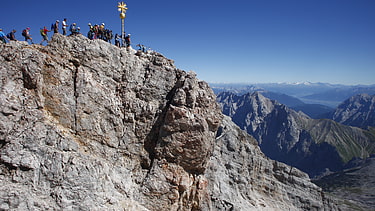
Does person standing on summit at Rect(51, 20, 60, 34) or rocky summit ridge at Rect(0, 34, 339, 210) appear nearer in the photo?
rocky summit ridge at Rect(0, 34, 339, 210)

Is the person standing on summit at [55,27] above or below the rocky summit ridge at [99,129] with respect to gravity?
above

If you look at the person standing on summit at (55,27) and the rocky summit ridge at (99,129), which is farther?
the person standing on summit at (55,27)

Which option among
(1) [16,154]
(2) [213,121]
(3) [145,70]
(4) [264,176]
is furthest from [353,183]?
(1) [16,154]

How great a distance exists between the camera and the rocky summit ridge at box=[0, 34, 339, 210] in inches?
873

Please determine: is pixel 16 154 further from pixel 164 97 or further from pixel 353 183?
pixel 353 183

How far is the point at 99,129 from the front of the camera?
28.8 metres

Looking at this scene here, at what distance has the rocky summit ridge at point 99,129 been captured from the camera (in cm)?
2217

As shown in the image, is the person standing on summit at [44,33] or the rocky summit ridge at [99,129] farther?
the person standing on summit at [44,33]

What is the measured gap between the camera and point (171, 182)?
3148cm

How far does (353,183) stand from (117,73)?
20792cm

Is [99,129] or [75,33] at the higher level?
[75,33]

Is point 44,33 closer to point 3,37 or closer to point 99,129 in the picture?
point 3,37

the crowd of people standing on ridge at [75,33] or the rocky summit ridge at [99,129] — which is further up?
the crowd of people standing on ridge at [75,33]

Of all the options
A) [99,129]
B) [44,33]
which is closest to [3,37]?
[44,33]
